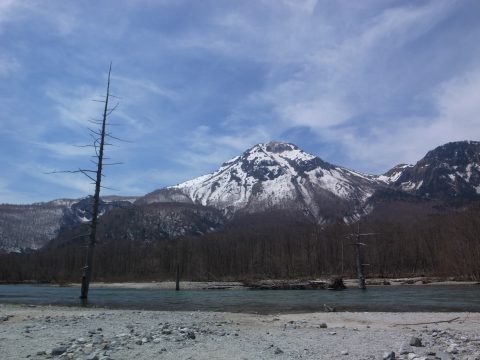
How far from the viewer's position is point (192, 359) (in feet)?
29.2

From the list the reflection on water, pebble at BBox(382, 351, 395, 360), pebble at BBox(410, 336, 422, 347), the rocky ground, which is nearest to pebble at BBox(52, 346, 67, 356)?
the rocky ground

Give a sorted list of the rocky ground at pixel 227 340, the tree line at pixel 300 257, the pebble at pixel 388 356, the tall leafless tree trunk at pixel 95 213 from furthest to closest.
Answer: the tree line at pixel 300 257
the tall leafless tree trunk at pixel 95 213
the rocky ground at pixel 227 340
the pebble at pixel 388 356

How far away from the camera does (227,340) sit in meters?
11.3

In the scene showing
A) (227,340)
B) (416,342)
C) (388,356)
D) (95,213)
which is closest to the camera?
(388,356)

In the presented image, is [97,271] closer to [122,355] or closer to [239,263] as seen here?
[239,263]

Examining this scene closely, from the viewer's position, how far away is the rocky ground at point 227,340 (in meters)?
9.39

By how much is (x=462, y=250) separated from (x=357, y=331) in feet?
329

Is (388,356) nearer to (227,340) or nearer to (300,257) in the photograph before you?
(227,340)

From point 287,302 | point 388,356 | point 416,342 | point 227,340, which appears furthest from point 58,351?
point 287,302

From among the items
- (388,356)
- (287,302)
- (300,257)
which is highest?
(300,257)

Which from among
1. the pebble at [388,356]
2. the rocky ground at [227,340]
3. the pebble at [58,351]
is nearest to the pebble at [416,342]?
the rocky ground at [227,340]

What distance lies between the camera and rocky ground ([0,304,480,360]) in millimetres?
9391

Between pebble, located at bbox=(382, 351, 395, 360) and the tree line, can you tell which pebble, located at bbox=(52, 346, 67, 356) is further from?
the tree line

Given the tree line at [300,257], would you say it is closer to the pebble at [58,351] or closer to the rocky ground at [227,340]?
the rocky ground at [227,340]
